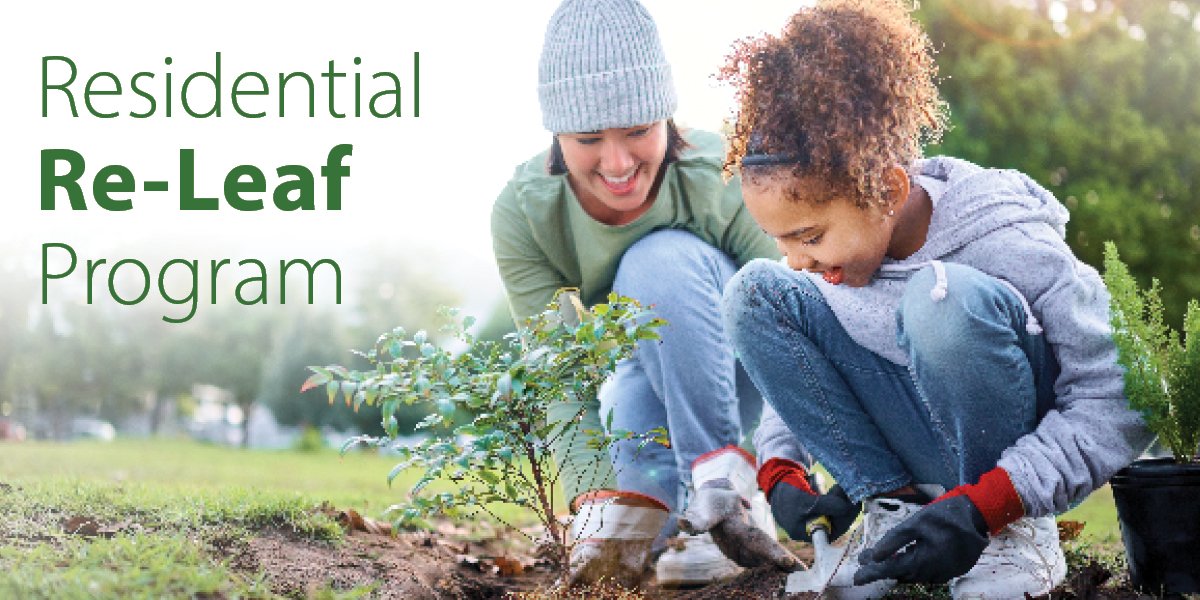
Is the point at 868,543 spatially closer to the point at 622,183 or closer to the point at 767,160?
the point at 767,160

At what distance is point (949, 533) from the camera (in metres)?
2.42

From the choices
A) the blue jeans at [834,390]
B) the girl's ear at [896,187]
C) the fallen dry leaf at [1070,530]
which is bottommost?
the fallen dry leaf at [1070,530]

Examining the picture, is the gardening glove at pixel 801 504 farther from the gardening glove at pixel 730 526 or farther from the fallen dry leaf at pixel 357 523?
the fallen dry leaf at pixel 357 523

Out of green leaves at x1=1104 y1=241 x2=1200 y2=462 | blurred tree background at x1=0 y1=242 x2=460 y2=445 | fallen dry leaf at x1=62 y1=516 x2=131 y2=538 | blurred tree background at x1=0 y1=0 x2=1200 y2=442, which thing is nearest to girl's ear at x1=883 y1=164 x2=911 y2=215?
green leaves at x1=1104 y1=241 x2=1200 y2=462

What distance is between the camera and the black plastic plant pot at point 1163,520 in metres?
2.58

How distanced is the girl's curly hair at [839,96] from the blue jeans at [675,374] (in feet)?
1.91

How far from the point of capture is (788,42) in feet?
8.89

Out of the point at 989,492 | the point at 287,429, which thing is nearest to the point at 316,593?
the point at 989,492

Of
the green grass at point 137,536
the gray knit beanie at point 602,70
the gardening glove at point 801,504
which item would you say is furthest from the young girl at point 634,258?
the green grass at point 137,536

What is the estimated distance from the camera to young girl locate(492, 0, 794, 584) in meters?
3.19

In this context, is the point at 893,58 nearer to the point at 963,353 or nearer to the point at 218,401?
the point at 963,353

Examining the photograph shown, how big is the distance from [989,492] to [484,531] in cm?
258

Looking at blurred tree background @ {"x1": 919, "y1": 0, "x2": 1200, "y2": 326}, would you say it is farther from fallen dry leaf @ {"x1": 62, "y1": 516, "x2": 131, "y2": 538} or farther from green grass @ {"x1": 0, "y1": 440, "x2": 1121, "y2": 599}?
fallen dry leaf @ {"x1": 62, "y1": 516, "x2": 131, "y2": 538}

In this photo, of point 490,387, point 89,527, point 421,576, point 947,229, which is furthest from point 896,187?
point 89,527
